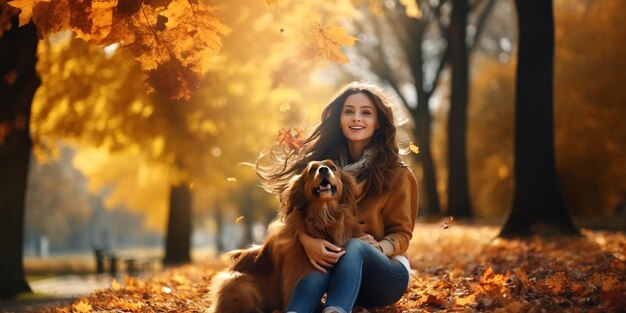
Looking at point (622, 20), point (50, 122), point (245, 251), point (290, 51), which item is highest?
point (622, 20)

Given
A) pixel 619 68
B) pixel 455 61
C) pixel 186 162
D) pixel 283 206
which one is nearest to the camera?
pixel 283 206

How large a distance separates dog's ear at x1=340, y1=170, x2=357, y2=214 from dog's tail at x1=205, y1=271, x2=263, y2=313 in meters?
0.87

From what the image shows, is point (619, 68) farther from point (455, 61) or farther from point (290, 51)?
point (290, 51)

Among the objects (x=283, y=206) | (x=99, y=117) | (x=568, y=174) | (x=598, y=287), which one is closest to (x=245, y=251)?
(x=283, y=206)

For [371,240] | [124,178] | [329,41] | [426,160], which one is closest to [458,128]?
[426,160]

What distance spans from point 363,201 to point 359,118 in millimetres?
653

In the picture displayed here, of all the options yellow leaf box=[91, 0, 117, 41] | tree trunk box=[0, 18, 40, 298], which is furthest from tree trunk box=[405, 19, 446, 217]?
yellow leaf box=[91, 0, 117, 41]

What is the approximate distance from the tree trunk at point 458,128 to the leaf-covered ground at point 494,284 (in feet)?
25.2

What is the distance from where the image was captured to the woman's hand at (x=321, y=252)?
13.4 feet

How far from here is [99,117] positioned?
1345 cm

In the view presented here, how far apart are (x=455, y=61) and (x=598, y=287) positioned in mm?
12895

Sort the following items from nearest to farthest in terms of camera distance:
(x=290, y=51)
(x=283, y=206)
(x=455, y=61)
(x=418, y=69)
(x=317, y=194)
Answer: (x=317, y=194)
(x=283, y=206)
(x=290, y=51)
(x=455, y=61)
(x=418, y=69)

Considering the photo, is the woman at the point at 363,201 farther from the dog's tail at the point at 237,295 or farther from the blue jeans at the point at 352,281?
the dog's tail at the point at 237,295

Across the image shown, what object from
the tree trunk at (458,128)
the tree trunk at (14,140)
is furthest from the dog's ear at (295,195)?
the tree trunk at (458,128)
